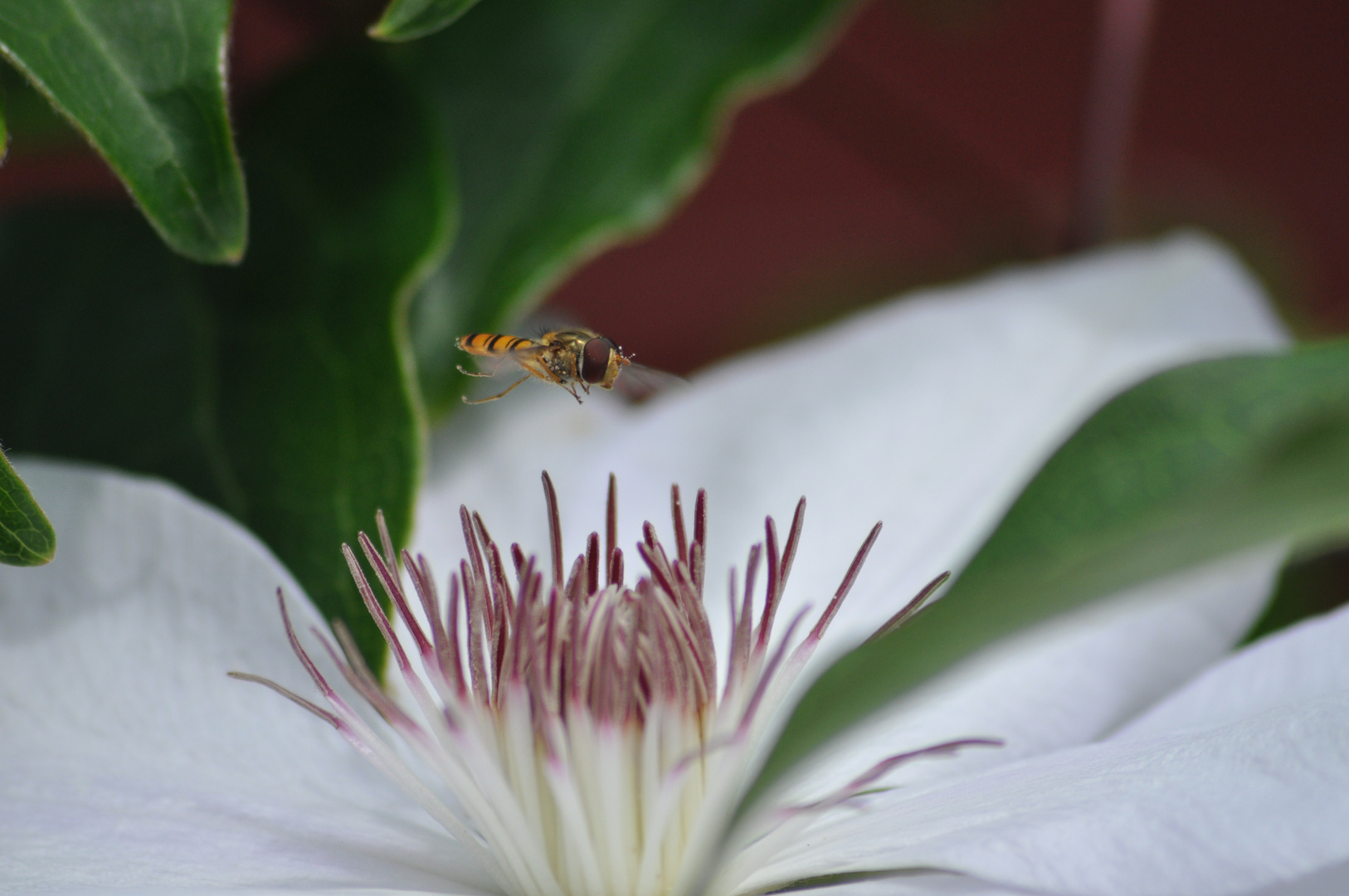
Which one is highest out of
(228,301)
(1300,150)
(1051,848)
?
(1300,150)

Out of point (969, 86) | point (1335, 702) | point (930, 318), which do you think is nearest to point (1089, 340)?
point (930, 318)

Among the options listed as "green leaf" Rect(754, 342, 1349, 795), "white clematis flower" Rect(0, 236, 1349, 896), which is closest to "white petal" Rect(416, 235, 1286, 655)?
"white clematis flower" Rect(0, 236, 1349, 896)

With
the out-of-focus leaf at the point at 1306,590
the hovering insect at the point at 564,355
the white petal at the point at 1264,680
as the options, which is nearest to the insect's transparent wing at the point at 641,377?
the hovering insect at the point at 564,355

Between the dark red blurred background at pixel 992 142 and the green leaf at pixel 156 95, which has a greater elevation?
the dark red blurred background at pixel 992 142

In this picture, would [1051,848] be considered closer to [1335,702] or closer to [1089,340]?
[1335,702]

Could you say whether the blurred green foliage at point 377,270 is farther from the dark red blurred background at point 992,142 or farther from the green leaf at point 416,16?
the dark red blurred background at point 992,142

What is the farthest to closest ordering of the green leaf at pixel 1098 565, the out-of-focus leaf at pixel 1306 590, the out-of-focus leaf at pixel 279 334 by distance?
1. the out-of-focus leaf at pixel 1306 590
2. the out-of-focus leaf at pixel 279 334
3. the green leaf at pixel 1098 565
